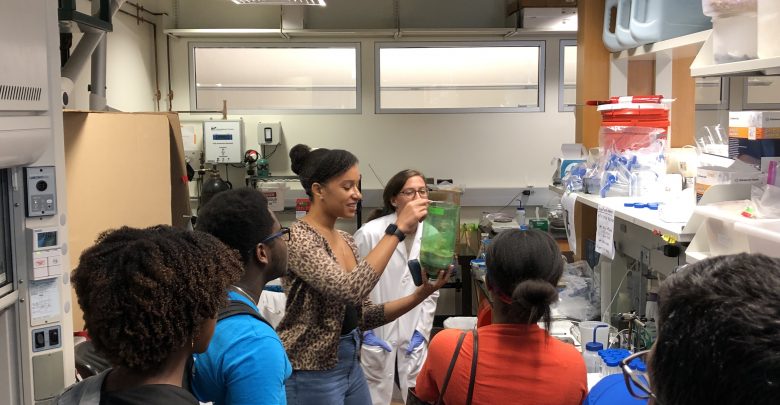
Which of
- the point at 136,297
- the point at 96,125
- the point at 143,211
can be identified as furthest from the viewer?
the point at 143,211

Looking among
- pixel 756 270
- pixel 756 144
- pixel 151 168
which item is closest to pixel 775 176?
pixel 756 144

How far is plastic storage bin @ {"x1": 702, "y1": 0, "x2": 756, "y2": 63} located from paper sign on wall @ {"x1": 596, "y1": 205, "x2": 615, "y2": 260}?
2.07 feet

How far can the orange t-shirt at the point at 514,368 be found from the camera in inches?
54.7

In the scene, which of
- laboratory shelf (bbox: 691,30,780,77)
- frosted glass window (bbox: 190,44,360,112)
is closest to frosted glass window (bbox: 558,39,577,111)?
frosted glass window (bbox: 190,44,360,112)

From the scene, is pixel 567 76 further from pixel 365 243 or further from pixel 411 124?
pixel 365 243

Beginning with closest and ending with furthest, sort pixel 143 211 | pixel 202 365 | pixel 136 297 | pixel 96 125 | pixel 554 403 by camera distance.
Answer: pixel 136 297
pixel 202 365
pixel 554 403
pixel 96 125
pixel 143 211

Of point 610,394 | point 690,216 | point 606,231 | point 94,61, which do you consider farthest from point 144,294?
point 94,61

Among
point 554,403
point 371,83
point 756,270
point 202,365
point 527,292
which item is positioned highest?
point 371,83

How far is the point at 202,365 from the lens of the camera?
4.13ft

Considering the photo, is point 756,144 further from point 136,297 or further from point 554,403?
point 136,297

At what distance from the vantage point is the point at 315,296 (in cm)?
196

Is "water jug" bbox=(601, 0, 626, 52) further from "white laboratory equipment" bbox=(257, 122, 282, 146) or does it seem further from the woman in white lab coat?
"white laboratory equipment" bbox=(257, 122, 282, 146)

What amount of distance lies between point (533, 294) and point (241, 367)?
24.7 inches

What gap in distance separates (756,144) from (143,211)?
225cm
